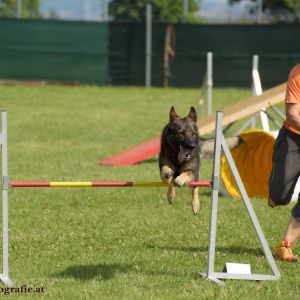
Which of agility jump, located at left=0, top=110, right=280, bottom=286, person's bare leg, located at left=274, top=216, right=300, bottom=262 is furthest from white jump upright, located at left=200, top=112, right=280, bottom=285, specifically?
person's bare leg, located at left=274, top=216, right=300, bottom=262

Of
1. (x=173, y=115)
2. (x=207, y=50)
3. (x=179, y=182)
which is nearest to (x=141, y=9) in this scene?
(x=207, y=50)

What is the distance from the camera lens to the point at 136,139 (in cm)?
1573

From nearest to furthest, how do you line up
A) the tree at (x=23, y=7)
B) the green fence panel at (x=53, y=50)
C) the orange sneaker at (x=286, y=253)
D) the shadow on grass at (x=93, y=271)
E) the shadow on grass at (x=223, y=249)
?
the shadow on grass at (x=93, y=271) → the orange sneaker at (x=286, y=253) → the shadow on grass at (x=223, y=249) → the green fence panel at (x=53, y=50) → the tree at (x=23, y=7)

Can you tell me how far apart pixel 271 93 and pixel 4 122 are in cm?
513

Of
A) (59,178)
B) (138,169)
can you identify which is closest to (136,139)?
(138,169)

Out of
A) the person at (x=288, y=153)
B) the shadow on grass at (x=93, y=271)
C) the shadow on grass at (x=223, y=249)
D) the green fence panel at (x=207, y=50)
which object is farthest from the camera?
the green fence panel at (x=207, y=50)

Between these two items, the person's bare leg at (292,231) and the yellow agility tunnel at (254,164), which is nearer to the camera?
the person's bare leg at (292,231)

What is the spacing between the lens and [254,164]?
10156 mm

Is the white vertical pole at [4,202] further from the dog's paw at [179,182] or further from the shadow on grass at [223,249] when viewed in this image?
the shadow on grass at [223,249]

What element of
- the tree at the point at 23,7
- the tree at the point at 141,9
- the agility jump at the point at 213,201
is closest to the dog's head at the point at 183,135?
the agility jump at the point at 213,201

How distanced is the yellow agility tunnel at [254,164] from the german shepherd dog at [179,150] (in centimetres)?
309

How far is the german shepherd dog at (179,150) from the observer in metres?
6.54

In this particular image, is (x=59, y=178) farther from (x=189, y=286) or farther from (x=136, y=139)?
(x=189, y=286)

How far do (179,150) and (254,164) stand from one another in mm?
3709
